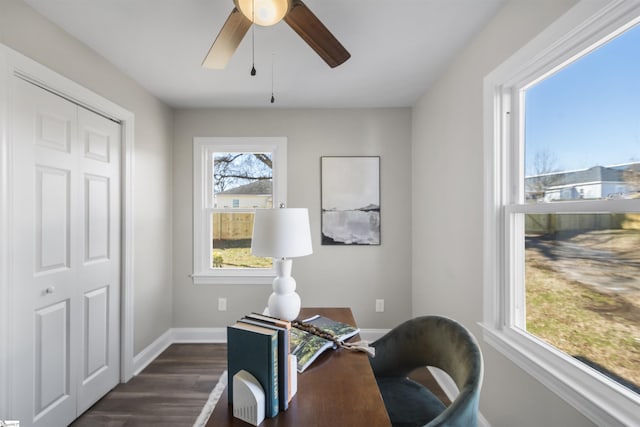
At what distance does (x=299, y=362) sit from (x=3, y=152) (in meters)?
1.67

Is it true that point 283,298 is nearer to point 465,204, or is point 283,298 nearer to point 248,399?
point 248,399

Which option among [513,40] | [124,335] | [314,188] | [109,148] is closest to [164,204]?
[109,148]

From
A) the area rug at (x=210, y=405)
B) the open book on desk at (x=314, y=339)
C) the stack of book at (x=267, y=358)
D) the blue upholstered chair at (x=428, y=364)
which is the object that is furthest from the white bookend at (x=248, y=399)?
the area rug at (x=210, y=405)

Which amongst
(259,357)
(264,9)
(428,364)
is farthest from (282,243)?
(264,9)

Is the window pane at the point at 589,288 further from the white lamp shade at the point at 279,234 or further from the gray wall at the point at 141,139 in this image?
the gray wall at the point at 141,139

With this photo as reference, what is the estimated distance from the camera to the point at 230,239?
3.06m

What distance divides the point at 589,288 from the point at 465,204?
0.87 metres

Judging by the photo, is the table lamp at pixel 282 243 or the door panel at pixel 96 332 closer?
the table lamp at pixel 282 243

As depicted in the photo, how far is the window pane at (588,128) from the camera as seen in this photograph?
1.01 meters

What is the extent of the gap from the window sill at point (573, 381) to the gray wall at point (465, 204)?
0.06 meters

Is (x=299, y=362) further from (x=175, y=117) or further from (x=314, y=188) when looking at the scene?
(x=175, y=117)

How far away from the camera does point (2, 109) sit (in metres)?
1.40

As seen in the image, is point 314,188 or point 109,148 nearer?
point 109,148

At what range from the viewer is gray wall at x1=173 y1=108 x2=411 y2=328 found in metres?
2.96
